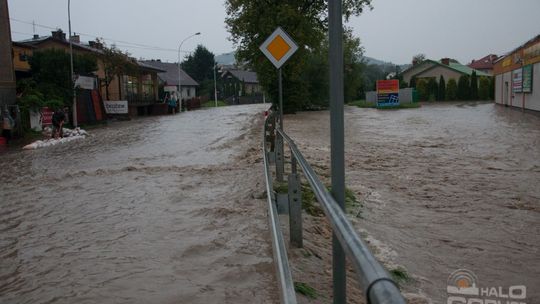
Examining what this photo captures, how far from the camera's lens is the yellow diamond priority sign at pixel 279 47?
9328mm

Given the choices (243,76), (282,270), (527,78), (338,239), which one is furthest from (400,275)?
(243,76)

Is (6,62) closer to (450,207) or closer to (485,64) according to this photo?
(450,207)

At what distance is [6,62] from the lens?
26.2 m

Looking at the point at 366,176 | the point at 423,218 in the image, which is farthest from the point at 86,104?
the point at 423,218

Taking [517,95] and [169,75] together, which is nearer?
[517,95]

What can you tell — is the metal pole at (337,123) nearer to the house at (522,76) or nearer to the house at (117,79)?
the house at (522,76)

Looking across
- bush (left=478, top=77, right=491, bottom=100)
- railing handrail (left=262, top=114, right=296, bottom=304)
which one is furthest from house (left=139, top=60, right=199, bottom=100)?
railing handrail (left=262, top=114, right=296, bottom=304)

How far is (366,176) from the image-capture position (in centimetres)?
1157

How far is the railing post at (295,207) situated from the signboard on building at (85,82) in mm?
29262

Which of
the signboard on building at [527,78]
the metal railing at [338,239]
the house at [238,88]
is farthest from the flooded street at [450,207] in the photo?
the house at [238,88]

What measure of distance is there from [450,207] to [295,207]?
4.53 metres

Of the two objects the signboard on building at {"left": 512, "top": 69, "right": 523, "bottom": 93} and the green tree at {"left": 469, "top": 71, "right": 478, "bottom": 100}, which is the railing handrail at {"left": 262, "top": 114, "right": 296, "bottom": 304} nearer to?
the signboard on building at {"left": 512, "top": 69, "right": 523, "bottom": 93}

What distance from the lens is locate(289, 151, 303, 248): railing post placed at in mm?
4914

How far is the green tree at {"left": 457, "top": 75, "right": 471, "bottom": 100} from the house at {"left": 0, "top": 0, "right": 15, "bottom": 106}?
53122mm
